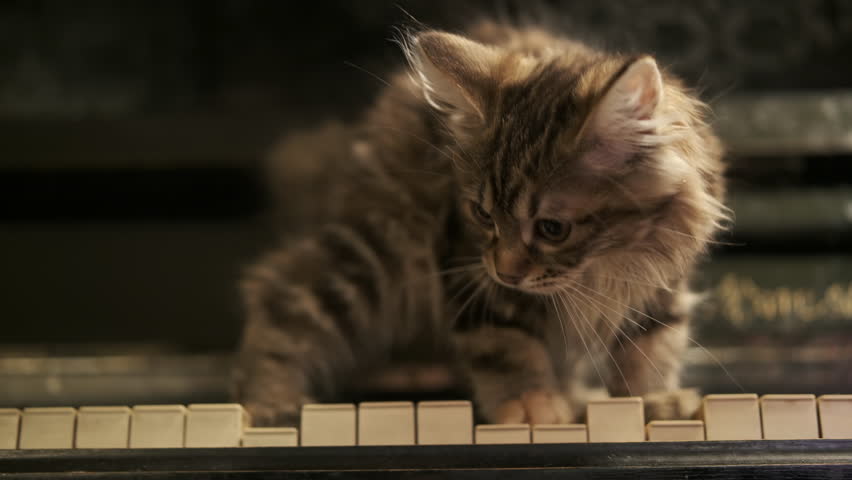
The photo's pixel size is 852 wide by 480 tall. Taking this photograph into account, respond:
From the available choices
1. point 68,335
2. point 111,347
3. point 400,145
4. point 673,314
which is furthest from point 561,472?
point 68,335

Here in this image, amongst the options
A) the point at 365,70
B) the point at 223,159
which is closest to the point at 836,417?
the point at 365,70

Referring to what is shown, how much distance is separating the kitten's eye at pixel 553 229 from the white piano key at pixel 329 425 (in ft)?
1.32

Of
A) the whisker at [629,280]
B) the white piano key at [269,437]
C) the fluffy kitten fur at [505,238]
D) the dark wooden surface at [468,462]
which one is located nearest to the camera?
the dark wooden surface at [468,462]

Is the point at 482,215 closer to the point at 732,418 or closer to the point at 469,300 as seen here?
the point at 469,300

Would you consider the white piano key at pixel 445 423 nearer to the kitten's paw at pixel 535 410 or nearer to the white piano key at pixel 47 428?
the kitten's paw at pixel 535 410

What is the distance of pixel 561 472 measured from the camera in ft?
3.23

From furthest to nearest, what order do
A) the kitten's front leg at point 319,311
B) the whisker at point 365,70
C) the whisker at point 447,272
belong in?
the whisker at point 365,70 → the kitten's front leg at point 319,311 → the whisker at point 447,272

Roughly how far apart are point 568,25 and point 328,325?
37.6 inches

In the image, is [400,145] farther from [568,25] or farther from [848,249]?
[848,249]

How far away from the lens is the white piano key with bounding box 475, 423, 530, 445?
3.49 feet

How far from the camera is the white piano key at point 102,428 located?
108 centimetres

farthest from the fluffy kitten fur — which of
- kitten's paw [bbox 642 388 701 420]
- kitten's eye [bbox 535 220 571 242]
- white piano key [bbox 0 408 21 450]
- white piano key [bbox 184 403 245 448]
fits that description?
white piano key [bbox 0 408 21 450]

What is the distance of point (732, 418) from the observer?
3.49 ft

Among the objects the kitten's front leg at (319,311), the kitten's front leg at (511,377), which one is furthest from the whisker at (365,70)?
the kitten's front leg at (511,377)
